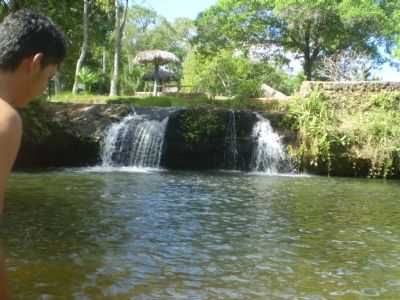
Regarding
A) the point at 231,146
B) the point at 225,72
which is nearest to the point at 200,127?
the point at 231,146

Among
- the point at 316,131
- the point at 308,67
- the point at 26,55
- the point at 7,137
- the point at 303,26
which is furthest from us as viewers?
the point at 308,67

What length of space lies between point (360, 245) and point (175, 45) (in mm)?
61384

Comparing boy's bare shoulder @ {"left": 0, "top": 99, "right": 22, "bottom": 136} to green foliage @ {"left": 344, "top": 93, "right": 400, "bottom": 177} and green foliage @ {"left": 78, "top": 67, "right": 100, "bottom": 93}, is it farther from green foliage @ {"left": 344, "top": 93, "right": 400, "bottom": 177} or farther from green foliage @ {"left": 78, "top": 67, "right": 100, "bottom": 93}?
green foliage @ {"left": 78, "top": 67, "right": 100, "bottom": 93}

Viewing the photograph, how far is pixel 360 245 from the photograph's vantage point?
6312 mm

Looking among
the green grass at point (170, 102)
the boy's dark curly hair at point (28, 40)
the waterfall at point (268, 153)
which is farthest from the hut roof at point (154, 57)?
the boy's dark curly hair at point (28, 40)

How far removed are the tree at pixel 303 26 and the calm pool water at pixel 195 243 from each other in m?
21.9

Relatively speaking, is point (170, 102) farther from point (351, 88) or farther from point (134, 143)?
point (351, 88)

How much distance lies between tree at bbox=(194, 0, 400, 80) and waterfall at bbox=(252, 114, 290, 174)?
1562cm

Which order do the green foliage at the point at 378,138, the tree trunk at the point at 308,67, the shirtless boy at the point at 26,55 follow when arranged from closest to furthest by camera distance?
the shirtless boy at the point at 26,55
the green foliage at the point at 378,138
the tree trunk at the point at 308,67

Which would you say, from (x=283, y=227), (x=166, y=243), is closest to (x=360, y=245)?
(x=283, y=227)

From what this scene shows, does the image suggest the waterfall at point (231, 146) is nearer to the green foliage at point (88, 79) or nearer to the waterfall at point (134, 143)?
the waterfall at point (134, 143)

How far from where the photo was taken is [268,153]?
16812 mm

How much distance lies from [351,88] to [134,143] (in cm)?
734

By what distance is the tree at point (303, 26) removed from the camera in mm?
30719
